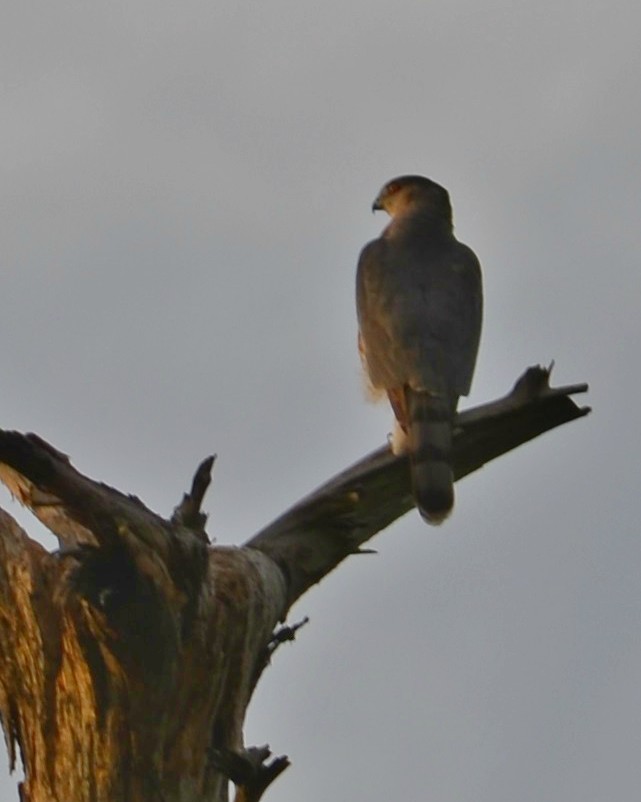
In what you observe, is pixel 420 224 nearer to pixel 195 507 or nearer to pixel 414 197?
pixel 414 197

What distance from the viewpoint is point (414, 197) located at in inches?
393

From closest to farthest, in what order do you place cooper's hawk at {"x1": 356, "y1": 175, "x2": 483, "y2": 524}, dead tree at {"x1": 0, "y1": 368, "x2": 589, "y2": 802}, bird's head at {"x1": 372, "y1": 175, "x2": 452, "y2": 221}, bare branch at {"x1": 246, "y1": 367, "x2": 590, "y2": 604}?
dead tree at {"x1": 0, "y1": 368, "x2": 589, "y2": 802} → bare branch at {"x1": 246, "y1": 367, "x2": 590, "y2": 604} → cooper's hawk at {"x1": 356, "y1": 175, "x2": 483, "y2": 524} → bird's head at {"x1": 372, "y1": 175, "x2": 452, "y2": 221}

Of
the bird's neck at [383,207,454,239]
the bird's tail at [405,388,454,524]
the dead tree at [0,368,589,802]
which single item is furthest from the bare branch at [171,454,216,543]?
the bird's neck at [383,207,454,239]

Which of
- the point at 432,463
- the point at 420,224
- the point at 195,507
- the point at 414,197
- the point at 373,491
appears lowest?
the point at 195,507

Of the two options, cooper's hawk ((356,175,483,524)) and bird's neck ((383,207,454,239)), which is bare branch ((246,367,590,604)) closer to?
cooper's hawk ((356,175,483,524))

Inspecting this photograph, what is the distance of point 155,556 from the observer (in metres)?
5.11

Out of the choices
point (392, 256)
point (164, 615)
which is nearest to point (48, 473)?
point (164, 615)

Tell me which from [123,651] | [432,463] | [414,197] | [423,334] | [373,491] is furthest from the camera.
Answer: [414,197]

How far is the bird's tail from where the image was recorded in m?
6.60

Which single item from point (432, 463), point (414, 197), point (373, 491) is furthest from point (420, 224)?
point (373, 491)

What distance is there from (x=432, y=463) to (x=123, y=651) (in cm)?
192

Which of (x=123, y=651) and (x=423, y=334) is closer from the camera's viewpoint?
(x=123, y=651)

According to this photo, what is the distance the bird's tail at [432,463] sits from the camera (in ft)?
21.6

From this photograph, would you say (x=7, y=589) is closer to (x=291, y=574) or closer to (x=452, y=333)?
(x=291, y=574)
